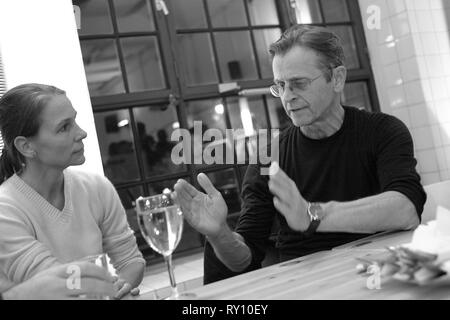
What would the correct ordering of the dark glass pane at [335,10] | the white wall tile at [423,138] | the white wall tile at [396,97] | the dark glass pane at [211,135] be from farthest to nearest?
1. the dark glass pane at [335,10]
2. the white wall tile at [396,97]
3. the white wall tile at [423,138]
4. the dark glass pane at [211,135]

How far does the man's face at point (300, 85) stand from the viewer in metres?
1.53

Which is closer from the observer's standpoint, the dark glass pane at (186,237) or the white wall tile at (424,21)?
the dark glass pane at (186,237)

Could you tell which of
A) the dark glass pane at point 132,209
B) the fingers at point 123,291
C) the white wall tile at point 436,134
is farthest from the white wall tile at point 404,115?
the fingers at point 123,291

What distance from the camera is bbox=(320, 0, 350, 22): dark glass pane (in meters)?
4.16

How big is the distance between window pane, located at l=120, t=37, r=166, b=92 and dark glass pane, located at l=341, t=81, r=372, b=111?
160 centimetres

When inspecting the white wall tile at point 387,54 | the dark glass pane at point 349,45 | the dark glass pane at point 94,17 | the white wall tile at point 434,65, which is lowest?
the white wall tile at point 434,65

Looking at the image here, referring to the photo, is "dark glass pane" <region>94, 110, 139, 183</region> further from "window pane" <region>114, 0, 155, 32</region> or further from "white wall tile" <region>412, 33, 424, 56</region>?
"white wall tile" <region>412, 33, 424, 56</region>

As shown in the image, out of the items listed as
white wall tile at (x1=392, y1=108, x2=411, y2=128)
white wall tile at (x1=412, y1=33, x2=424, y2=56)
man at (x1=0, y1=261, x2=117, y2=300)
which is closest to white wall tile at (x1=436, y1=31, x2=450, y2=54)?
white wall tile at (x1=412, y1=33, x2=424, y2=56)

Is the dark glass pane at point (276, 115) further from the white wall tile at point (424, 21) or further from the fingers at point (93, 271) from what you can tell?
the fingers at point (93, 271)

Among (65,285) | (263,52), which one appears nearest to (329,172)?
(65,285)

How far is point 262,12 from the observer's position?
12.8 feet

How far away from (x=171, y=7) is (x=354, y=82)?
64.8 inches

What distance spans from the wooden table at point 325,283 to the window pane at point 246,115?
2477 millimetres

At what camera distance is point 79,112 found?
9.37 feet
